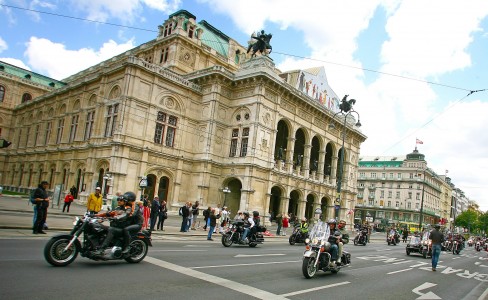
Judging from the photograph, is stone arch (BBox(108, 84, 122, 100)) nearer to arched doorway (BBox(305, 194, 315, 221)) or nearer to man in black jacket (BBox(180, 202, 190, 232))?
man in black jacket (BBox(180, 202, 190, 232))

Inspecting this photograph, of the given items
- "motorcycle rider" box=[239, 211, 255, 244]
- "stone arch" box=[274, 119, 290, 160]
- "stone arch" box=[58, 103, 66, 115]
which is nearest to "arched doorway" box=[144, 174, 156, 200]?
"stone arch" box=[274, 119, 290, 160]

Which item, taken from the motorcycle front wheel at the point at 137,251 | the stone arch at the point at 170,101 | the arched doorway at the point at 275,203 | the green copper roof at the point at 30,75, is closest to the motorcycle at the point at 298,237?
the motorcycle front wheel at the point at 137,251

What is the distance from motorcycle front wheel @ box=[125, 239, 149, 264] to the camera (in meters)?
9.05

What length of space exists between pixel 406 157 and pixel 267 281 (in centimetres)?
10317

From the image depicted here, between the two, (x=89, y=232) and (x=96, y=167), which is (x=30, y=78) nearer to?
(x=96, y=167)

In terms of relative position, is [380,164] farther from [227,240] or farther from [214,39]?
[227,240]

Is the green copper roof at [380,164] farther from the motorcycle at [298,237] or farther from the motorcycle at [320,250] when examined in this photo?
the motorcycle at [320,250]

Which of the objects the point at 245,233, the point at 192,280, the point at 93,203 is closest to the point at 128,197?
the point at 192,280

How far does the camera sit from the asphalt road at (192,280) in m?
6.15

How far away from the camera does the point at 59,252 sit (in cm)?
775

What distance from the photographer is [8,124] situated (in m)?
59.9

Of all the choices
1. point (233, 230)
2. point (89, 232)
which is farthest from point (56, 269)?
point (233, 230)

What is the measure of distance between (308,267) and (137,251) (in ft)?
14.5

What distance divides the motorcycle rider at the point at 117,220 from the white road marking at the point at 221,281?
1.36 meters
